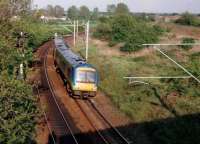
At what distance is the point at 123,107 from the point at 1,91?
13.7m

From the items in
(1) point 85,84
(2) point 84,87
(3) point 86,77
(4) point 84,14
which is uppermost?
(3) point 86,77

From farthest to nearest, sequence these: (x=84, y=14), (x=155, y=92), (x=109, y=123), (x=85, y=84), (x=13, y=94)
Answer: (x=84, y=14) < (x=155, y=92) < (x=85, y=84) < (x=109, y=123) < (x=13, y=94)

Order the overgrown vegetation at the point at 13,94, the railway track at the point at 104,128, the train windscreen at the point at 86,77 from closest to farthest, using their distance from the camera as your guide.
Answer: the overgrown vegetation at the point at 13,94 < the railway track at the point at 104,128 < the train windscreen at the point at 86,77

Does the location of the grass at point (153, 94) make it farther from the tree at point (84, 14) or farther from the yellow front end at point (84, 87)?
the tree at point (84, 14)

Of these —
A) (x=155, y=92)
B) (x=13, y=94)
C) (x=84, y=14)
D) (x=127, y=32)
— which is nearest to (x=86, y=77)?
(x=155, y=92)

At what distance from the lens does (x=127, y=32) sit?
245ft

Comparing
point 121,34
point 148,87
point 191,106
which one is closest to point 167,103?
point 191,106

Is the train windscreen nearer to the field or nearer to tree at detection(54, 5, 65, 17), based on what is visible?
the field

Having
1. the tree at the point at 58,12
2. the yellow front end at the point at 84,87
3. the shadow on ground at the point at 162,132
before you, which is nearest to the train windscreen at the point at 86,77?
the yellow front end at the point at 84,87

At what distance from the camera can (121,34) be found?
74.8 metres

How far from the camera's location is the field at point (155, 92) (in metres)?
26.0

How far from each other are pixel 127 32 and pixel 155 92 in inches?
1586

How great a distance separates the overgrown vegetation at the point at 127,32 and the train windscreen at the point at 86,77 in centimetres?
2982

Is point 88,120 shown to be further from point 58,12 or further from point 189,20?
point 58,12
